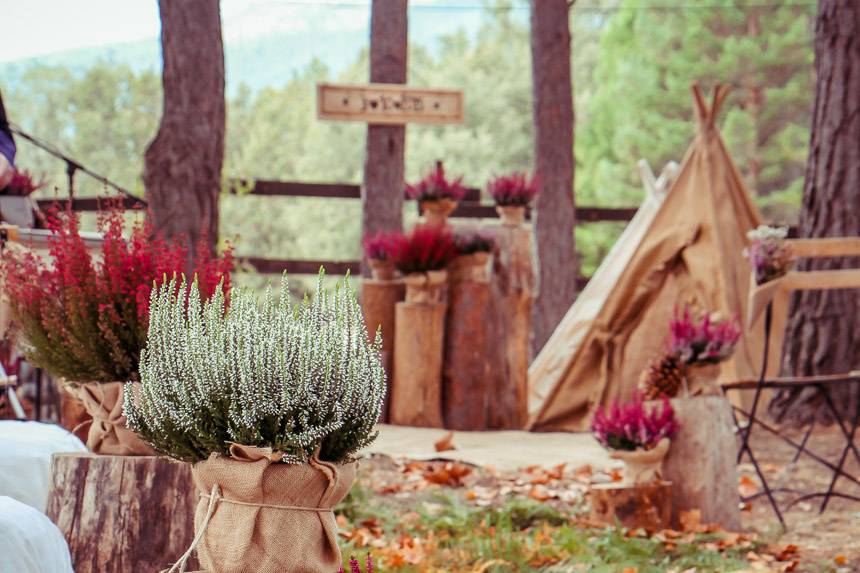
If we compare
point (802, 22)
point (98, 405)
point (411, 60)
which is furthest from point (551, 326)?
point (411, 60)

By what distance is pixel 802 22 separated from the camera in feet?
56.2

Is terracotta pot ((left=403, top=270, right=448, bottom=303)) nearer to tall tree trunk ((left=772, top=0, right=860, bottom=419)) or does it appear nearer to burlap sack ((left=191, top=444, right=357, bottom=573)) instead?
tall tree trunk ((left=772, top=0, right=860, bottom=419))

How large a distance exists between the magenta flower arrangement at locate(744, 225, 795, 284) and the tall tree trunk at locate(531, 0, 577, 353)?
12.7 feet

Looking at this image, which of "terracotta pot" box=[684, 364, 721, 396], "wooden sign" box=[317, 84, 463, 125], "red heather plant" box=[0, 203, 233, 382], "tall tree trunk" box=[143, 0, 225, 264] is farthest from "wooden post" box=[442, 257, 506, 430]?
"red heather plant" box=[0, 203, 233, 382]

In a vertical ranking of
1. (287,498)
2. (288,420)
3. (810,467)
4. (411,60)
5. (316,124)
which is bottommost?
(810,467)

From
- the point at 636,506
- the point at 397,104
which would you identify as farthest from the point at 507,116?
the point at 636,506

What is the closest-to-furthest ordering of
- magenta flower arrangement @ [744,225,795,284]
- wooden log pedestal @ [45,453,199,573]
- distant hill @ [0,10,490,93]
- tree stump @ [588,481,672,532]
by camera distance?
wooden log pedestal @ [45,453,199,573], tree stump @ [588,481,672,532], magenta flower arrangement @ [744,225,795,284], distant hill @ [0,10,490,93]

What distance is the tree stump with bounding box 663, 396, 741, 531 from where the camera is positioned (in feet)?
15.4

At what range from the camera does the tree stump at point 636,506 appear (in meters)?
4.63

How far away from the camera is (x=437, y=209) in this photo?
746cm

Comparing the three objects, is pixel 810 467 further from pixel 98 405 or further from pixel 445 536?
pixel 98 405

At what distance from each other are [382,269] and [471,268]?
569 millimetres

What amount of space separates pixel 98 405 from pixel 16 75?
25.0 metres

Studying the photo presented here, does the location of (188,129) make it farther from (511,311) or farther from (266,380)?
(266,380)
